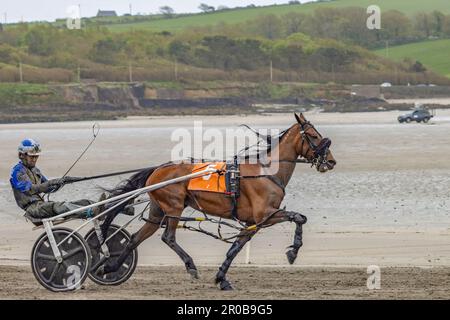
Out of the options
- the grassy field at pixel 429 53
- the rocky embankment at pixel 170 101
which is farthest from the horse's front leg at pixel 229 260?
the grassy field at pixel 429 53

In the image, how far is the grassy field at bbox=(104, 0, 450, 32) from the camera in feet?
410

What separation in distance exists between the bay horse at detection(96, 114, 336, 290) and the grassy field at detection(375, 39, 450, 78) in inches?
3588

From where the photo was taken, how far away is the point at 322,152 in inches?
523

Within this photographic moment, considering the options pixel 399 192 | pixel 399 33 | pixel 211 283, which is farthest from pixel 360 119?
pixel 399 33

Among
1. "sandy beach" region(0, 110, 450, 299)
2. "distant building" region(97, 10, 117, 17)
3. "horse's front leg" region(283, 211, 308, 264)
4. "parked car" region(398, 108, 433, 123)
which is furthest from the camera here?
"distant building" region(97, 10, 117, 17)

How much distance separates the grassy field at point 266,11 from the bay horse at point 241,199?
356ft

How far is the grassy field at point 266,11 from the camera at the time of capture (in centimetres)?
12506

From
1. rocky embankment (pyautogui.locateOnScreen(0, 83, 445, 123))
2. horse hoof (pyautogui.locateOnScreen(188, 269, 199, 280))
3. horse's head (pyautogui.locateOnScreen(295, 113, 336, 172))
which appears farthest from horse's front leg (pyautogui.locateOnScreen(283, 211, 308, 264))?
rocky embankment (pyautogui.locateOnScreen(0, 83, 445, 123))

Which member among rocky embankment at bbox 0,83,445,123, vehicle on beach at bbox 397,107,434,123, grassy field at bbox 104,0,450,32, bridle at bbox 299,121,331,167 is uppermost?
grassy field at bbox 104,0,450,32

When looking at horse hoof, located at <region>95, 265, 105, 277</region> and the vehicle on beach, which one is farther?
the vehicle on beach

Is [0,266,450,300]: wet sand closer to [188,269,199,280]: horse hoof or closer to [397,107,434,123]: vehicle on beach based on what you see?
[188,269,199,280]: horse hoof

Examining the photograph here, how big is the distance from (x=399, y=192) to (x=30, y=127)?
32.6 m

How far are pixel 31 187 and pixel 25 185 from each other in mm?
68

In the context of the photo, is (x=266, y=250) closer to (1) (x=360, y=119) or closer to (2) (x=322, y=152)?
(2) (x=322, y=152)
